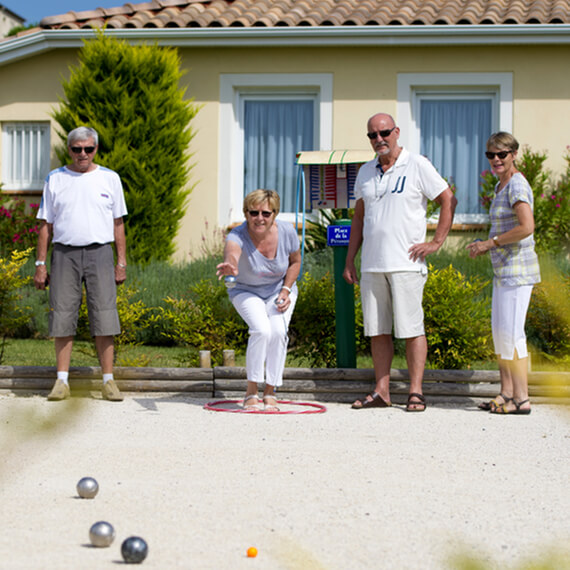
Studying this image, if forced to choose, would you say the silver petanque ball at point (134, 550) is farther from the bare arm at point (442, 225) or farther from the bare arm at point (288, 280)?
the bare arm at point (442, 225)

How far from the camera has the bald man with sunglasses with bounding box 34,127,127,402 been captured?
6.43m

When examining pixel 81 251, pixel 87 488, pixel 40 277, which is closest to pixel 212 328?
pixel 81 251

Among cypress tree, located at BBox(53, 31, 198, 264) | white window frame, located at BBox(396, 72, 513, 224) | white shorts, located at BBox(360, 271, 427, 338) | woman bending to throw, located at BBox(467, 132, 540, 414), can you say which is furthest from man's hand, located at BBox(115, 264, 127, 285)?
white window frame, located at BBox(396, 72, 513, 224)

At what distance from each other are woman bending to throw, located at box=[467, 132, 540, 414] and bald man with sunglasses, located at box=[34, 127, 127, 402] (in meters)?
2.58

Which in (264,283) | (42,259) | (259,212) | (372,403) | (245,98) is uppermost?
(245,98)

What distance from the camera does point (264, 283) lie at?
21.0ft

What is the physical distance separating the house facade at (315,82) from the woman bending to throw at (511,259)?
5.71 meters

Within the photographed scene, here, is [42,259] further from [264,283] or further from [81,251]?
[264,283]

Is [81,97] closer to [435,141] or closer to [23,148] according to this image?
Answer: [23,148]

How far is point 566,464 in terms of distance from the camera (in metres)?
4.68

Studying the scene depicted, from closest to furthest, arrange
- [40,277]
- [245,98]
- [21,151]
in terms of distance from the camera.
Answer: [40,277], [245,98], [21,151]

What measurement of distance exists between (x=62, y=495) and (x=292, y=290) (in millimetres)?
2926

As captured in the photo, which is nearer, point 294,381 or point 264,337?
point 264,337

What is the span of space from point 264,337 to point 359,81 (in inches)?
262
